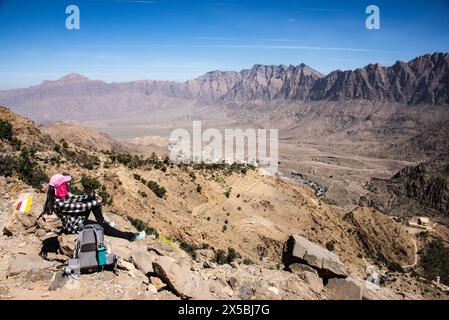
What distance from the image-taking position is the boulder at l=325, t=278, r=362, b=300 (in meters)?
8.77

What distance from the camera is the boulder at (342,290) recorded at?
28.8 ft

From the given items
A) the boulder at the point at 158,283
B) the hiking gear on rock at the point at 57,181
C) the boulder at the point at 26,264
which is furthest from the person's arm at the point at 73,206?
the boulder at the point at 158,283

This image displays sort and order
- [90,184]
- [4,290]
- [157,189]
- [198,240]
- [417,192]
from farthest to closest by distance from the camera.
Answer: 1. [417,192]
2. [157,189]
3. [90,184]
4. [198,240]
5. [4,290]

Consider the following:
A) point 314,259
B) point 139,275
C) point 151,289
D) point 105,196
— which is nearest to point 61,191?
point 139,275

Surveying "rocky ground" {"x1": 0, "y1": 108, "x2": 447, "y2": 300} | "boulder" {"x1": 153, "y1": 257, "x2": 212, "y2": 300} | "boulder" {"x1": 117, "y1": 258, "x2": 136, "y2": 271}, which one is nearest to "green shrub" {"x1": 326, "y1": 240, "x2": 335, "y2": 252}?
"rocky ground" {"x1": 0, "y1": 108, "x2": 447, "y2": 300}

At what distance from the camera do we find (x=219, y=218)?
21.1 metres

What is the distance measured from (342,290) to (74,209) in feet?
20.6

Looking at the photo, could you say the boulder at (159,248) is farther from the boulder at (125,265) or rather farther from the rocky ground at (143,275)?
the boulder at (125,265)

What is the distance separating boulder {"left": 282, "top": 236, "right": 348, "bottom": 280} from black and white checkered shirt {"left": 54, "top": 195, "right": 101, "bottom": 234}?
567 cm

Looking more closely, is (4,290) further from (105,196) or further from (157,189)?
(157,189)

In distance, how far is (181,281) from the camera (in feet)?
23.1

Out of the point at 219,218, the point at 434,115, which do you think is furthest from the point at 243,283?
the point at 434,115

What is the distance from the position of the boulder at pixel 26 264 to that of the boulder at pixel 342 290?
617 cm

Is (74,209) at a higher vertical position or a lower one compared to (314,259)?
higher
